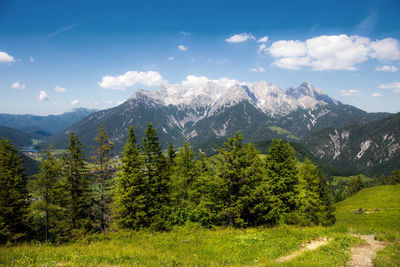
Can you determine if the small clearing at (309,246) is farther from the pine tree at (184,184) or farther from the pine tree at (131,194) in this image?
the pine tree at (131,194)

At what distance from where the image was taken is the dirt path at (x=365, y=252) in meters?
10.3

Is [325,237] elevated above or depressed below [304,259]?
below

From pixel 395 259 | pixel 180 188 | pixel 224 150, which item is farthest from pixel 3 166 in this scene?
pixel 395 259

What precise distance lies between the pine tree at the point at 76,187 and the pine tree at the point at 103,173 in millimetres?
1823

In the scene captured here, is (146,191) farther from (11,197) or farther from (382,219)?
(382,219)

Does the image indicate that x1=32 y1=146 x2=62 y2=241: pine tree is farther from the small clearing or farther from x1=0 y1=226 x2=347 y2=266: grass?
the small clearing

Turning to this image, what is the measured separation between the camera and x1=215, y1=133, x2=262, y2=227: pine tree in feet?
71.5

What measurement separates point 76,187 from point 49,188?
3511mm

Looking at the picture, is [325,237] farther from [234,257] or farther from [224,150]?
[224,150]

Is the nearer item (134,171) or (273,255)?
(273,255)

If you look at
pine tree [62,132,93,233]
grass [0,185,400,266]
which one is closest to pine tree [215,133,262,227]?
grass [0,185,400,266]

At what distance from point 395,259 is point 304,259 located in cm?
454

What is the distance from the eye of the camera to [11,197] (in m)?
26.5

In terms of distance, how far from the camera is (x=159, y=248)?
1331 centimetres
